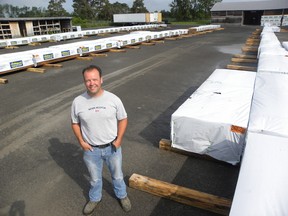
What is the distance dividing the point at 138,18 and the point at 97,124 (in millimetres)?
53949

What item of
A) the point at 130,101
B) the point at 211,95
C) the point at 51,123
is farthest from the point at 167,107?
the point at 51,123

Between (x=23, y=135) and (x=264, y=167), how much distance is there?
16.7ft

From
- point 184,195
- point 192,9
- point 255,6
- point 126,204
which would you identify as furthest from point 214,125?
Answer: point 192,9

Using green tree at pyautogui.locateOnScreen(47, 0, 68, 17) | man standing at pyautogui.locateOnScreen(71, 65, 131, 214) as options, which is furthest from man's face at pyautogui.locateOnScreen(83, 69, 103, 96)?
green tree at pyautogui.locateOnScreen(47, 0, 68, 17)

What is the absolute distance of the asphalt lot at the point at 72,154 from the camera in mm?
3550

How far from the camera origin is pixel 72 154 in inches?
188

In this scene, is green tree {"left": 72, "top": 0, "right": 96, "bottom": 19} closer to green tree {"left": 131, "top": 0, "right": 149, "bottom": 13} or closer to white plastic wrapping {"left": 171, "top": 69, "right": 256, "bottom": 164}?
green tree {"left": 131, "top": 0, "right": 149, "bottom": 13}

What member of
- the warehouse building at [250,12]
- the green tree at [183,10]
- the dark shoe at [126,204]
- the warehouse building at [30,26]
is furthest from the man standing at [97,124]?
the green tree at [183,10]

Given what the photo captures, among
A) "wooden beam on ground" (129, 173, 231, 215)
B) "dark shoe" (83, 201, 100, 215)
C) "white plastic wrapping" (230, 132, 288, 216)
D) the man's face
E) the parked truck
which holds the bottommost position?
"dark shoe" (83, 201, 100, 215)

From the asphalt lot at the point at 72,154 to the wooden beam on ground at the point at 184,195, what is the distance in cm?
8

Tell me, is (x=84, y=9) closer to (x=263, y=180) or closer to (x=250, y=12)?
(x=250, y=12)

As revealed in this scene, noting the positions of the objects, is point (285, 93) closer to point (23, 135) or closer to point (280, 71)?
point (280, 71)

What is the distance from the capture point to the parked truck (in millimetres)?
51672

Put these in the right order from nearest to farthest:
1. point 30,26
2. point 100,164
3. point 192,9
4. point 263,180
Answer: point 263,180
point 100,164
point 30,26
point 192,9
